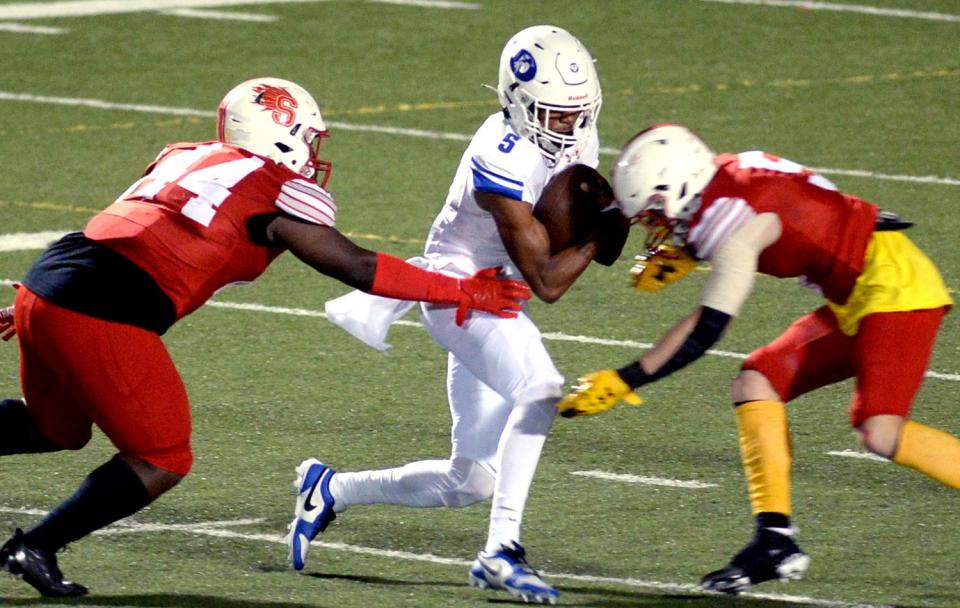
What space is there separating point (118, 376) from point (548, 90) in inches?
58.1

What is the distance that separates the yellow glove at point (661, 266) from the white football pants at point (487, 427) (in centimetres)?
38

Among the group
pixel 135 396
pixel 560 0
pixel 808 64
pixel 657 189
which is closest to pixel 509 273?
pixel 657 189

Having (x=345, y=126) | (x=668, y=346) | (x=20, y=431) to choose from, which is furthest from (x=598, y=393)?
(x=345, y=126)

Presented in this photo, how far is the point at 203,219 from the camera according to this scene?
18.8 feet

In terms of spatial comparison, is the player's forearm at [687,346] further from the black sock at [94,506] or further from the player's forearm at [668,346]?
the black sock at [94,506]

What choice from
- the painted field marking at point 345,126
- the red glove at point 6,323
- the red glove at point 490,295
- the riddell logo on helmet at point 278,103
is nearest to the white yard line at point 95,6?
the painted field marking at point 345,126

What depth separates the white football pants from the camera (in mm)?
5816

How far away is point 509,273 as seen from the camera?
6262 millimetres

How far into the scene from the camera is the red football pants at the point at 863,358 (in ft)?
19.3

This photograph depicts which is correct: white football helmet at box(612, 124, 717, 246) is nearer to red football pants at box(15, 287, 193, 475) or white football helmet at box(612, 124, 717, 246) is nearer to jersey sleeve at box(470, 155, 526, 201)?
jersey sleeve at box(470, 155, 526, 201)

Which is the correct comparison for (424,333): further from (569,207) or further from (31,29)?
(31,29)

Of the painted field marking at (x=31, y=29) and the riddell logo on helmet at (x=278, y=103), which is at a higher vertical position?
the riddell logo on helmet at (x=278, y=103)

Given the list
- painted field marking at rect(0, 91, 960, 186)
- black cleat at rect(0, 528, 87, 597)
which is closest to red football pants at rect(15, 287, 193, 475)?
black cleat at rect(0, 528, 87, 597)

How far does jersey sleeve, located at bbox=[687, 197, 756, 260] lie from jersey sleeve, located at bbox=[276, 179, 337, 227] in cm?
97
